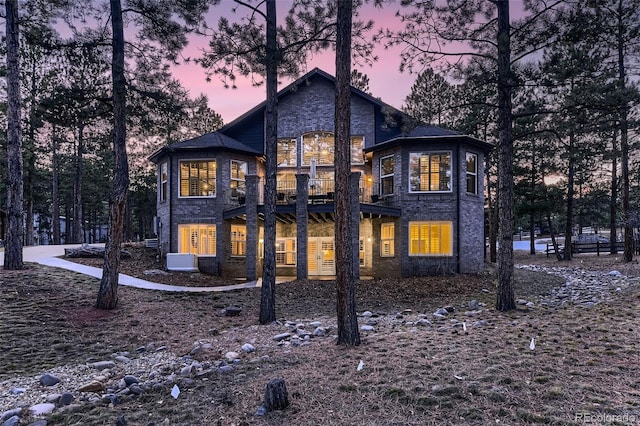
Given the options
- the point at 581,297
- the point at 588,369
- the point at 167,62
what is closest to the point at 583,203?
the point at 581,297

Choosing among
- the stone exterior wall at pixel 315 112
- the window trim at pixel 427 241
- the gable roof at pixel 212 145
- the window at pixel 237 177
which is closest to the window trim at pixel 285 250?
the window at pixel 237 177

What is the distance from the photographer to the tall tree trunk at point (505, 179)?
905cm

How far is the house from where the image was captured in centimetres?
1555

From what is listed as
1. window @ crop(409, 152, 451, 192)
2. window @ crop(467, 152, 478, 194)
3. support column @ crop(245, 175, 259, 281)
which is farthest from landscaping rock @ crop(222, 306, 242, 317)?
window @ crop(467, 152, 478, 194)

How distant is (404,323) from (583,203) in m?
23.9

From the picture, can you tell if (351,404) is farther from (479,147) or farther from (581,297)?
(479,147)

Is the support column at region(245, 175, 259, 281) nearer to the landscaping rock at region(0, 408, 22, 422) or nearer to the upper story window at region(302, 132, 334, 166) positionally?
the upper story window at region(302, 132, 334, 166)

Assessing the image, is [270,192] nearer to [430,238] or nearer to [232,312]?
[232,312]

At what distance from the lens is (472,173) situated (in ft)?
54.5

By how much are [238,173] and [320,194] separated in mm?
4207

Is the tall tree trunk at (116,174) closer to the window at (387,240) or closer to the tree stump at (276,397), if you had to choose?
the tree stump at (276,397)

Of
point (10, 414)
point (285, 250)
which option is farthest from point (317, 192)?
point (10, 414)

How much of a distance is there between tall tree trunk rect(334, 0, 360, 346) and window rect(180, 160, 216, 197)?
11735 mm

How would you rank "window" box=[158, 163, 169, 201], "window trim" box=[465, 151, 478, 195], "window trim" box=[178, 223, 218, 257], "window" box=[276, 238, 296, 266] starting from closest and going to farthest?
"window trim" box=[465, 151, 478, 195] < "window trim" box=[178, 223, 218, 257] < "window" box=[158, 163, 169, 201] < "window" box=[276, 238, 296, 266]
